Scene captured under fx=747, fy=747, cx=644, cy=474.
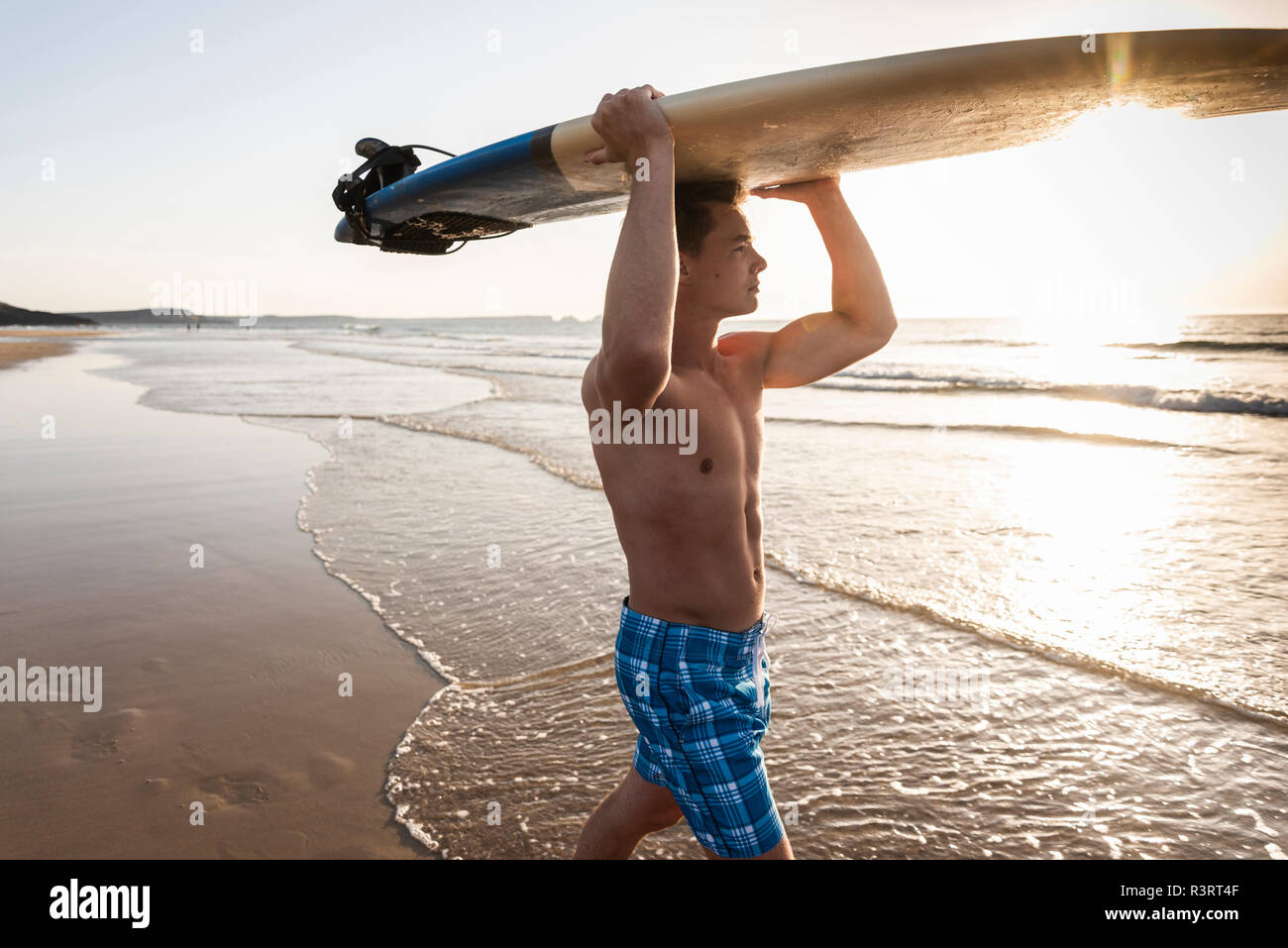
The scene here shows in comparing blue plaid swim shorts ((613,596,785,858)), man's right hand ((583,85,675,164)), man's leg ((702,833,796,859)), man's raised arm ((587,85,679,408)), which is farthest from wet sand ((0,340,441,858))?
man's right hand ((583,85,675,164))

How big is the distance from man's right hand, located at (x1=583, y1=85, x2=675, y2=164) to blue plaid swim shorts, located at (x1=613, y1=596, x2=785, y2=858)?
1.08m

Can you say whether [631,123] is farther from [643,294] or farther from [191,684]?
[191,684]

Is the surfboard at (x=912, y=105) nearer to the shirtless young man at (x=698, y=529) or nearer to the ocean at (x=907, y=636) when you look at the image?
the shirtless young man at (x=698, y=529)

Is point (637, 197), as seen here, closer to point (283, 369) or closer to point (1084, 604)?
point (1084, 604)

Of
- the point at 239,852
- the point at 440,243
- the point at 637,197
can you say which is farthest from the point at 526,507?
the point at 637,197

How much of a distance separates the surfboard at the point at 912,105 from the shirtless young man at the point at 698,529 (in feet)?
0.55

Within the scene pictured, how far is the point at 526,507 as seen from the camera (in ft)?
22.1

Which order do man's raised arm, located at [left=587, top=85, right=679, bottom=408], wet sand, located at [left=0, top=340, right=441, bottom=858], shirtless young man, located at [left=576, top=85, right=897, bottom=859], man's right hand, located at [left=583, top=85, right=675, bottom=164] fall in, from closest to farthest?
1. man's raised arm, located at [left=587, top=85, right=679, bottom=408]
2. man's right hand, located at [left=583, top=85, right=675, bottom=164]
3. shirtless young man, located at [left=576, top=85, right=897, bottom=859]
4. wet sand, located at [left=0, top=340, right=441, bottom=858]

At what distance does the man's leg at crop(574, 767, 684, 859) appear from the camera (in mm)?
1915

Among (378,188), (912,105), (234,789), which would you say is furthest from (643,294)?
(234,789)

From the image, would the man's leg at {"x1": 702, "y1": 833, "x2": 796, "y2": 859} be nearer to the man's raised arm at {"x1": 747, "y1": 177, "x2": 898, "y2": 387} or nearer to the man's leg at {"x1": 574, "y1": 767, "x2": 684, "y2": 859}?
the man's leg at {"x1": 574, "y1": 767, "x2": 684, "y2": 859}

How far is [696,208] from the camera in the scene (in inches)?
77.7

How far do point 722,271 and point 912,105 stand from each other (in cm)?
67

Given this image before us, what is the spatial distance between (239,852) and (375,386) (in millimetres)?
16597
